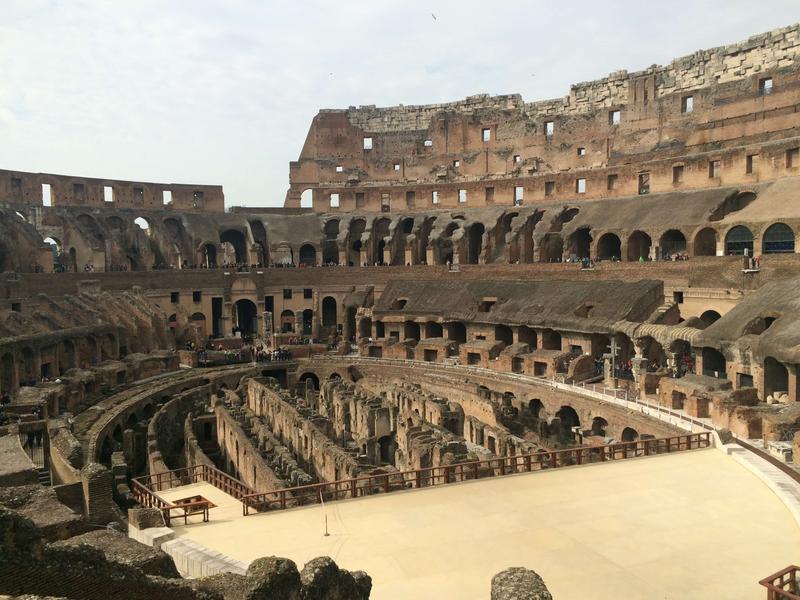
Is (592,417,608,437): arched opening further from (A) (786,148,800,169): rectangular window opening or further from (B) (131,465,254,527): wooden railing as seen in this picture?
(A) (786,148,800,169): rectangular window opening

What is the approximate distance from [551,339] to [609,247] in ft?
38.7

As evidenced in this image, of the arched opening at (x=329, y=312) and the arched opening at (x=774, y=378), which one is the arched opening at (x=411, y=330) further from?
the arched opening at (x=774, y=378)

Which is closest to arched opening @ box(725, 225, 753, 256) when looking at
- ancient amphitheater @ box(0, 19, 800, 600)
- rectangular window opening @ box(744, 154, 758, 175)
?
ancient amphitheater @ box(0, 19, 800, 600)

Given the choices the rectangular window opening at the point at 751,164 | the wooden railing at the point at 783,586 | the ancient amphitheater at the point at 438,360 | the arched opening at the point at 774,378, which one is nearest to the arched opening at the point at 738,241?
the ancient amphitheater at the point at 438,360

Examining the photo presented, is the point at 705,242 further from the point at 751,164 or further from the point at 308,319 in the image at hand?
the point at 308,319

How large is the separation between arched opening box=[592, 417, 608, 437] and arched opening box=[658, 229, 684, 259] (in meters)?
15.7

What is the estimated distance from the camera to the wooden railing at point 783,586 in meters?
8.99

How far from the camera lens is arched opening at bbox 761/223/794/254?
3136cm

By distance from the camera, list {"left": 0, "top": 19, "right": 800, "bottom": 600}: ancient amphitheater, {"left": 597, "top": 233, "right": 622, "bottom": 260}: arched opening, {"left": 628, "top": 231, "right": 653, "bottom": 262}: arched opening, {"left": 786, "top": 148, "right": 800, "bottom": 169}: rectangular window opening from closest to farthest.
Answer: {"left": 0, "top": 19, "right": 800, "bottom": 600}: ancient amphitheater, {"left": 786, "top": 148, "right": 800, "bottom": 169}: rectangular window opening, {"left": 628, "top": 231, "right": 653, "bottom": 262}: arched opening, {"left": 597, "top": 233, "right": 622, "bottom": 260}: arched opening

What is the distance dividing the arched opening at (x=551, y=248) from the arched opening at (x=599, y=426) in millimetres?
19264

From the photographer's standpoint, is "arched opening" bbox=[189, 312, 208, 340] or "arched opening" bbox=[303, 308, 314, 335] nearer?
"arched opening" bbox=[189, 312, 208, 340]

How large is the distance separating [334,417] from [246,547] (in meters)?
17.6

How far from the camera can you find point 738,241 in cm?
3400

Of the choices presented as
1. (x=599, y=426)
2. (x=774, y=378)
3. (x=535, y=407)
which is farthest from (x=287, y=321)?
(x=774, y=378)
